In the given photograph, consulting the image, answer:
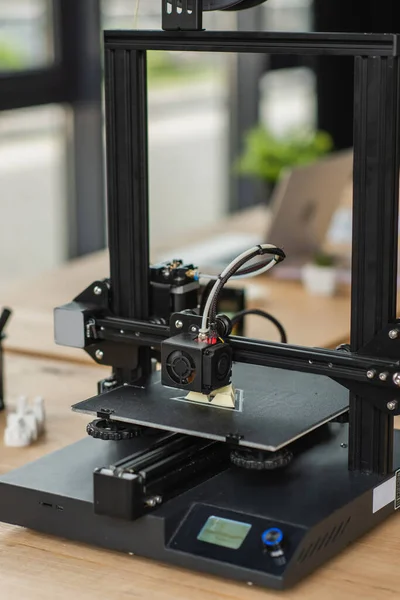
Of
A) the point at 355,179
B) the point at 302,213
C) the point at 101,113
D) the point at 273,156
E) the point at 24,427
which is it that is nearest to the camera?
the point at 355,179

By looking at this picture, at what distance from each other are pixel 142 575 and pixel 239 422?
0.22 meters

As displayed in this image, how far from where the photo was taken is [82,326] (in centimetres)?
162

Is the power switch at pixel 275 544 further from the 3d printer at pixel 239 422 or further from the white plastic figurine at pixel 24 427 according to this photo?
the white plastic figurine at pixel 24 427

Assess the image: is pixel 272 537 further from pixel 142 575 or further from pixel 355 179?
pixel 355 179

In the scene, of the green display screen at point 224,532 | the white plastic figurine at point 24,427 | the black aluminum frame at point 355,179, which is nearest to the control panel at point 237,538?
the green display screen at point 224,532

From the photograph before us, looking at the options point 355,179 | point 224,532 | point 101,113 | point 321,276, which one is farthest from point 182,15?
point 101,113

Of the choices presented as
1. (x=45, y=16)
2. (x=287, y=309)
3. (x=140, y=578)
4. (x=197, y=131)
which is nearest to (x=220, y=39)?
(x=140, y=578)

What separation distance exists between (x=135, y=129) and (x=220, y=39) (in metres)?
0.18

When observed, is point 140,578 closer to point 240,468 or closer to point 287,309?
point 240,468

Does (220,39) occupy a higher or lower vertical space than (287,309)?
higher

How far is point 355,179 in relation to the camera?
54.8 inches

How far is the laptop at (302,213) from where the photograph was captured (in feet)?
9.36

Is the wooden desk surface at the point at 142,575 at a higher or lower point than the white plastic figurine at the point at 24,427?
lower

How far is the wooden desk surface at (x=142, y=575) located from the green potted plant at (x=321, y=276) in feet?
4.22
